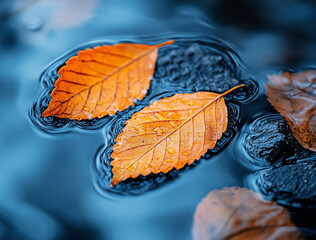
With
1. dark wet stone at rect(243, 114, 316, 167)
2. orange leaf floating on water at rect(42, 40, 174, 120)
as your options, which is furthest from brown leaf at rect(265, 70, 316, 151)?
orange leaf floating on water at rect(42, 40, 174, 120)

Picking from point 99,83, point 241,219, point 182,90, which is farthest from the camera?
point 182,90

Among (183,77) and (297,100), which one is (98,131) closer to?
(183,77)

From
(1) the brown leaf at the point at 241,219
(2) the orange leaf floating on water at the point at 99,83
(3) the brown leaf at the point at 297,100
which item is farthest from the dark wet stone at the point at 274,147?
(2) the orange leaf floating on water at the point at 99,83

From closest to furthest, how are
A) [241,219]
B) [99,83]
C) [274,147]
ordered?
[241,219], [274,147], [99,83]

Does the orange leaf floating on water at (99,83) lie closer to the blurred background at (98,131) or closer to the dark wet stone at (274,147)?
the blurred background at (98,131)

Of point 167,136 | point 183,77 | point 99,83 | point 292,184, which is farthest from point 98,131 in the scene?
point 292,184

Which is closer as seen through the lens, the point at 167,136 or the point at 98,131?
the point at 167,136

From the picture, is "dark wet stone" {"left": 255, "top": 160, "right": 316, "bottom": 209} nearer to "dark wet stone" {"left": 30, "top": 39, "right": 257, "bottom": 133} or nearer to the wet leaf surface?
the wet leaf surface
